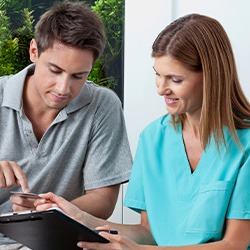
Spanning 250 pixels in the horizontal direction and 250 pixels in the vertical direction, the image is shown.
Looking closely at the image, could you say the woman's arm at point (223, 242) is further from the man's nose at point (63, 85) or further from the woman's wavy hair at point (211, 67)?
the man's nose at point (63, 85)

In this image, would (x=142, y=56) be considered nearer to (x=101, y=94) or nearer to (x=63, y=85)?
(x=101, y=94)

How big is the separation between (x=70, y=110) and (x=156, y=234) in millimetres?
499

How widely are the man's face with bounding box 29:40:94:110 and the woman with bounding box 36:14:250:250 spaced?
0.29 meters

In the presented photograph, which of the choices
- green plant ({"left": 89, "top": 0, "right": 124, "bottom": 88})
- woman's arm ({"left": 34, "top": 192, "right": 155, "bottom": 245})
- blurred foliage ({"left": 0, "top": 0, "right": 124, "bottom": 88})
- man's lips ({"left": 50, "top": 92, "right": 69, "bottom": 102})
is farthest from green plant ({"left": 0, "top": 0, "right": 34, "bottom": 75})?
woman's arm ({"left": 34, "top": 192, "right": 155, "bottom": 245})

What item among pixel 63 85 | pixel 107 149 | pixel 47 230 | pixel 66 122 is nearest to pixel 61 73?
pixel 63 85

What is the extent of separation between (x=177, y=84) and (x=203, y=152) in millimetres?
216

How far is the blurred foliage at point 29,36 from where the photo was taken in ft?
10.4

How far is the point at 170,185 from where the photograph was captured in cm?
A: 200

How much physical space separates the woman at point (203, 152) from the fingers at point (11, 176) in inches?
4.5

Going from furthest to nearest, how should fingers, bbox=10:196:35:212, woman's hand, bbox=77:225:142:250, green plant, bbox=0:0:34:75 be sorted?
green plant, bbox=0:0:34:75 < fingers, bbox=10:196:35:212 < woman's hand, bbox=77:225:142:250

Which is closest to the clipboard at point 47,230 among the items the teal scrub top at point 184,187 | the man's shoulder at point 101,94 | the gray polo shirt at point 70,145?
the teal scrub top at point 184,187

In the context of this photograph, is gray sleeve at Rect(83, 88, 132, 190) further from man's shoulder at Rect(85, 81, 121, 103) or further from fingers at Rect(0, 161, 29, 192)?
fingers at Rect(0, 161, 29, 192)

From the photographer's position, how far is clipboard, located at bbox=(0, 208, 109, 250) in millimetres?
1589

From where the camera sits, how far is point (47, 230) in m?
1.68
